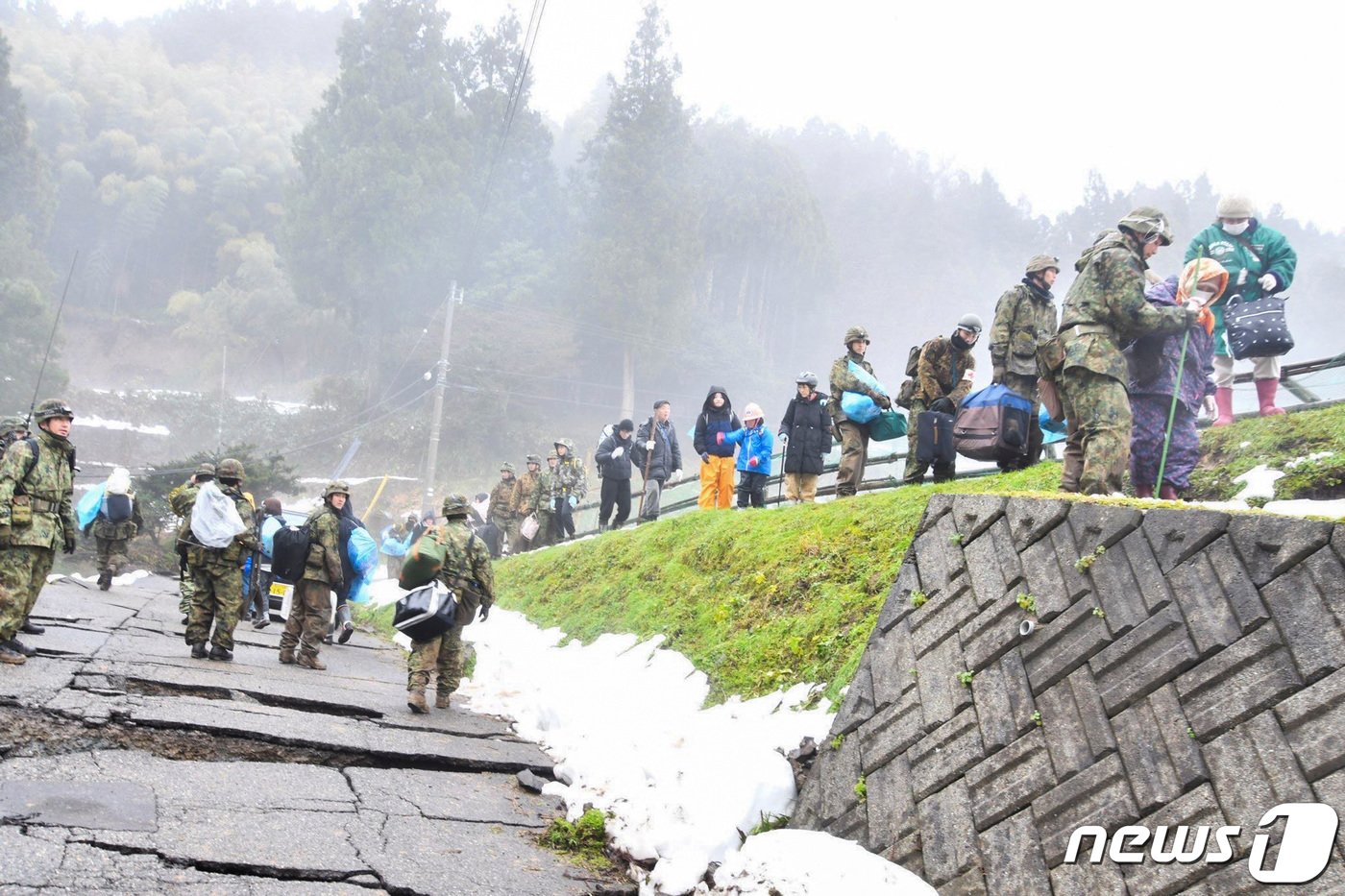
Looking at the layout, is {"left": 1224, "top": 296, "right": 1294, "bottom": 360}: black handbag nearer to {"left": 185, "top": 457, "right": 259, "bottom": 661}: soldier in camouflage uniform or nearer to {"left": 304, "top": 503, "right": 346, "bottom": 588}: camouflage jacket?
{"left": 304, "top": 503, "right": 346, "bottom": 588}: camouflage jacket

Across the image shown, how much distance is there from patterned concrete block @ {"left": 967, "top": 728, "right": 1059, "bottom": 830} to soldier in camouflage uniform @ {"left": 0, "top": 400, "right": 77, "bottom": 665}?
6959mm

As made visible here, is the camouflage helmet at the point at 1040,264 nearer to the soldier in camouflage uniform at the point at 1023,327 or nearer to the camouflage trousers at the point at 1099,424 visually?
the soldier in camouflage uniform at the point at 1023,327

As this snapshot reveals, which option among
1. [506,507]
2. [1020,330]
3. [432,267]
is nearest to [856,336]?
[1020,330]

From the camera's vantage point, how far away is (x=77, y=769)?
5.32 m

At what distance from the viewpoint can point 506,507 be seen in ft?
60.3

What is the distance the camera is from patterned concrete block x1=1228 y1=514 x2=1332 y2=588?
A: 2963 mm

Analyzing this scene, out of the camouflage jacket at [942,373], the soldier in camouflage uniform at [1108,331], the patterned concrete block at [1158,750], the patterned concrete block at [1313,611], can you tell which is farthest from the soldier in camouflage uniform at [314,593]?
the patterned concrete block at [1313,611]

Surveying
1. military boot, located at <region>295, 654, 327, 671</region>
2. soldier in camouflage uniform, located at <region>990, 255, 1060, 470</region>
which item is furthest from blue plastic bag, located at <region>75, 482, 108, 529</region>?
soldier in camouflage uniform, located at <region>990, 255, 1060, 470</region>

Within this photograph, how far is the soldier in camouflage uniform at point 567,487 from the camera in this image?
1742 centimetres

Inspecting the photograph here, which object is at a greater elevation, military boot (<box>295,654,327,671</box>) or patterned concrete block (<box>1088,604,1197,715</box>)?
patterned concrete block (<box>1088,604,1197,715</box>)

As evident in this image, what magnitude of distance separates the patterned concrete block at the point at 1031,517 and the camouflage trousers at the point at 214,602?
7.10 m

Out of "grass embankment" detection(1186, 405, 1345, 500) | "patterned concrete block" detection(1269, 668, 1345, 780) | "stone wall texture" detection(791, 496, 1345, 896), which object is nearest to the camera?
"patterned concrete block" detection(1269, 668, 1345, 780)

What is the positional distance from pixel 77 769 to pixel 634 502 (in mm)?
16418

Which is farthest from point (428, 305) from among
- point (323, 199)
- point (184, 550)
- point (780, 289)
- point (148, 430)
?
point (184, 550)
